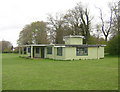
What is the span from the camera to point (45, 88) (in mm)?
6582

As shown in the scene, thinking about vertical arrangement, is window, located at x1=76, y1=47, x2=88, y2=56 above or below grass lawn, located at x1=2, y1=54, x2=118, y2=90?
above

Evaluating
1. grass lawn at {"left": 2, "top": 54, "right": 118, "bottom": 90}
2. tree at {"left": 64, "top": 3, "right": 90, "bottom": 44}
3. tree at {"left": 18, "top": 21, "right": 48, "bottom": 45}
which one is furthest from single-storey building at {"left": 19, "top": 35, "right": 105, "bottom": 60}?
tree at {"left": 18, "top": 21, "right": 48, "bottom": 45}

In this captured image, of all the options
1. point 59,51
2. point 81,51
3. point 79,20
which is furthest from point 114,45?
point 79,20

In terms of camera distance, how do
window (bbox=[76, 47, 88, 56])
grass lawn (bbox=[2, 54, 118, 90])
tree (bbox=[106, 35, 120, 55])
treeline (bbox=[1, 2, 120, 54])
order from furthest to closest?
treeline (bbox=[1, 2, 120, 54]), tree (bbox=[106, 35, 120, 55]), window (bbox=[76, 47, 88, 56]), grass lawn (bbox=[2, 54, 118, 90])

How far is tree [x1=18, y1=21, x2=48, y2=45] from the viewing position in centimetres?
4869

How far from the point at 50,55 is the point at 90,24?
2126 cm

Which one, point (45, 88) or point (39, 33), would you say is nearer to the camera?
point (45, 88)

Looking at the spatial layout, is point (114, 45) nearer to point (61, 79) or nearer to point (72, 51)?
point (72, 51)

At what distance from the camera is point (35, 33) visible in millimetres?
51250

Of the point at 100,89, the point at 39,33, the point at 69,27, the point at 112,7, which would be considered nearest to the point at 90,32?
the point at 69,27

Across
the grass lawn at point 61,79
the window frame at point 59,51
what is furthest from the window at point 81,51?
the grass lawn at point 61,79

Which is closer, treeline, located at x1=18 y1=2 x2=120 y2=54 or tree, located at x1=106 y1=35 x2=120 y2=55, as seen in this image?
tree, located at x1=106 y1=35 x2=120 y2=55

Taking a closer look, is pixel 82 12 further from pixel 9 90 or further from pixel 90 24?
pixel 9 90

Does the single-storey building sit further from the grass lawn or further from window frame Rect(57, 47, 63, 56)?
the grass lawn
